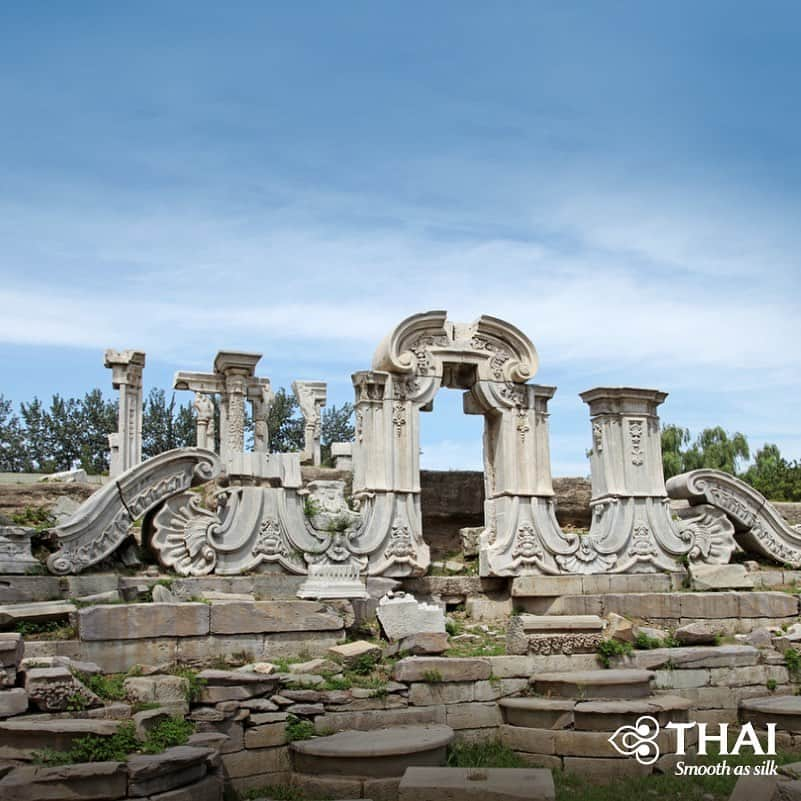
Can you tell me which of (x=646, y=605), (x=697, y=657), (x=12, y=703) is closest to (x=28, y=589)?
(x=12, y=703)

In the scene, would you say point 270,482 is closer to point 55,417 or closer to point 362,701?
point 362,701

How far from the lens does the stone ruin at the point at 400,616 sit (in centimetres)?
846

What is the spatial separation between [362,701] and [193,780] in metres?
2.13

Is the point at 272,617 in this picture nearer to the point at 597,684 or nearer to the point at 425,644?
the point at 425,644

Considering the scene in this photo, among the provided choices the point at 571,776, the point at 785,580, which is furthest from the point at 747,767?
the point at 785,580

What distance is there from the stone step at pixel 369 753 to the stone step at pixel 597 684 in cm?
150

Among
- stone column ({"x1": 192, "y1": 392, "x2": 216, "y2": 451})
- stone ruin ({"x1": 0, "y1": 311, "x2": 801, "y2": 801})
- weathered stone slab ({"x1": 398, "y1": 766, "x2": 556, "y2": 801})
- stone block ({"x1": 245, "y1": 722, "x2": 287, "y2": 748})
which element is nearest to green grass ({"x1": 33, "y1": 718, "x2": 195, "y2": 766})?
stone ruin ({"x1": 0, "y1": 311, "x2": 801, "y2": 801})

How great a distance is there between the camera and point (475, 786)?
25.3 feet

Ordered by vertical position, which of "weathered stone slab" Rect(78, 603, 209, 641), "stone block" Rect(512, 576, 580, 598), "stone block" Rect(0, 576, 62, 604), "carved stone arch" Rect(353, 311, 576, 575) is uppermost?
"carved stone arch" Rect(353, 311, 576, 575)

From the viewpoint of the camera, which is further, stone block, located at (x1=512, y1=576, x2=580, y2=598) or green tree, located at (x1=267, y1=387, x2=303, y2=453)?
green tree, located at (x1=267, y1=387, x2=303, y2=453)

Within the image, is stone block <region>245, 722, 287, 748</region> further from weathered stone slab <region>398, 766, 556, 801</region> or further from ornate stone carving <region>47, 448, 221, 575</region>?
ornate stone carving <region>47, 448, 221, 575</region>

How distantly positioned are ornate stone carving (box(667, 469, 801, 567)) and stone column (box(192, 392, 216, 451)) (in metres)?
15.8

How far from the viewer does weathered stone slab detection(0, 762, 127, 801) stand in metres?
7.05

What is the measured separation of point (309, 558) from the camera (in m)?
12.9
